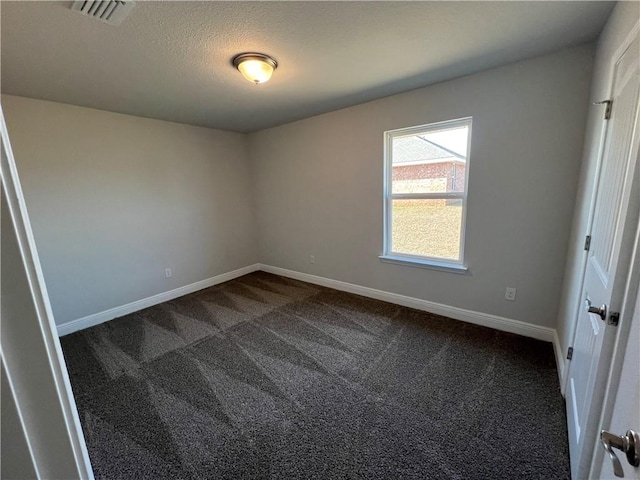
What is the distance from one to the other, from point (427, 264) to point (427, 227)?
407 mm

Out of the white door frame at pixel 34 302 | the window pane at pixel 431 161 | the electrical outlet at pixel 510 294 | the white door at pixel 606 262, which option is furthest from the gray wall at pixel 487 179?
the white door frame at pixel 34 302

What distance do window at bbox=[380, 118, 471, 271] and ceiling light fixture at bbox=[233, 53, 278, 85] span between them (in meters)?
1.52

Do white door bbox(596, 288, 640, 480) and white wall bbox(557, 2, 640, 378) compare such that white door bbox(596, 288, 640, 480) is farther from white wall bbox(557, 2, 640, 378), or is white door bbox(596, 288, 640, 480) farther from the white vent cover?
the white vent cover

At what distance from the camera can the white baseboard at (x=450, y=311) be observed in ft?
7.94

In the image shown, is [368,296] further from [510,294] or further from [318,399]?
[318,399]

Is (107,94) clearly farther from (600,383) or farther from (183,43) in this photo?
(600,383)

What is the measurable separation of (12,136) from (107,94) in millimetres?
952

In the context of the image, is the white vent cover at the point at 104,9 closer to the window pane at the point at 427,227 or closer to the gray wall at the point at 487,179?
the gray wall at the point at 487,179

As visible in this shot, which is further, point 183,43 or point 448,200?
point 448,200

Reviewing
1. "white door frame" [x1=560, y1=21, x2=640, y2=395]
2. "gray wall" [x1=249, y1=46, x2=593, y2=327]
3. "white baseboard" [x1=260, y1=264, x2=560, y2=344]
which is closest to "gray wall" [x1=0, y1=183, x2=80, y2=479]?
"white door frame" [x1=560, y1=21, x2=640, y2=395]

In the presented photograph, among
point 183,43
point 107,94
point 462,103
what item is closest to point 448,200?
point 462,103

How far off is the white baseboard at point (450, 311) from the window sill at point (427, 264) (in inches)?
15.7

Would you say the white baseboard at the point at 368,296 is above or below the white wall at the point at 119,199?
below

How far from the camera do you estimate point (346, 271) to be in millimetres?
3668
